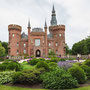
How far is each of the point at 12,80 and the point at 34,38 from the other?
34.9 metres

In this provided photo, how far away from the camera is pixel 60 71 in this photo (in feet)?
26.8

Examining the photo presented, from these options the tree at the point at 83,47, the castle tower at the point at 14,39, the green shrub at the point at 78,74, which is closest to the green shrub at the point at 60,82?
the green shrub at the point at 78,74

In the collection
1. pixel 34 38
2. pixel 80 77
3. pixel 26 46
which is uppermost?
pixel 34 38

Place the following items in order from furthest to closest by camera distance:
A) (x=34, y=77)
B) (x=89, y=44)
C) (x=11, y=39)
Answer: (x=89, y=44) < (x=11, y=39) < (x=34, y=77)

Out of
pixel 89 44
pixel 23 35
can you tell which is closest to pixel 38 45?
pixel 23 35

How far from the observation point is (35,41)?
140ft

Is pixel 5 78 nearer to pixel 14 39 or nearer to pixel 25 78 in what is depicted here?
pixel 25 78

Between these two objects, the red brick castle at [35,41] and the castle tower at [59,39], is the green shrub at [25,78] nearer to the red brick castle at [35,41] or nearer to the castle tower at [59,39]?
the red brick castle at [35,41]

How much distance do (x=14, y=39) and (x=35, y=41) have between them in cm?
738

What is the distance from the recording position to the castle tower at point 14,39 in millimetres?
41562

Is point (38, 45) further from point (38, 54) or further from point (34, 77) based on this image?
point (34, 77)

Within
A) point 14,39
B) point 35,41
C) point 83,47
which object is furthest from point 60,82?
point 83,47

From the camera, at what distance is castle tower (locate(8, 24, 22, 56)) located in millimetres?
41562

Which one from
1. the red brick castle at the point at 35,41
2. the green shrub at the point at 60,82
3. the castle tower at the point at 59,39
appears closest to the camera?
the green shrub at the point at 60,82
